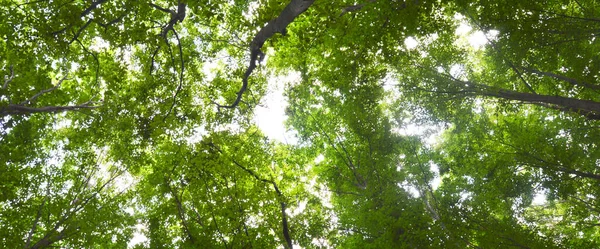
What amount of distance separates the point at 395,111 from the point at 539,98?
637 cm

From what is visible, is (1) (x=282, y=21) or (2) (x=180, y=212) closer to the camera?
(1) (x=282, y=21)

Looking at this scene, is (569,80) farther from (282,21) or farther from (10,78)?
(10,78)

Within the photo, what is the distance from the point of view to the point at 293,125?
13.2m

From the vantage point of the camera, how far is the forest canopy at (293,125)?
6.88 metres

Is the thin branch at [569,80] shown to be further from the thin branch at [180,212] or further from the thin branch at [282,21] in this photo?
the thin branch at [180,212]

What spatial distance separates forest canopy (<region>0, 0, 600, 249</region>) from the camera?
6875mm

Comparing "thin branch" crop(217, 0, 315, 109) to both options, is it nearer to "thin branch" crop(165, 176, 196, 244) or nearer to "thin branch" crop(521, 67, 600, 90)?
"thin branch" crop(165, 176, 196, 244)

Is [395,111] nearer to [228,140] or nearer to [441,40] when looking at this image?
[441,40]

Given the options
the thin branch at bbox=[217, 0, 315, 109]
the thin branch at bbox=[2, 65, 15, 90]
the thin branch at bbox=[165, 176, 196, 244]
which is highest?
the thin branch at bbox=[2, 65, 15, 90]

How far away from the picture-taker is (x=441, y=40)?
10430mm

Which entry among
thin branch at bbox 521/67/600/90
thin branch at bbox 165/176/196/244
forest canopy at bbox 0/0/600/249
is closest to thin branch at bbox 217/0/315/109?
forest canopy at bbox 0/0/600/249

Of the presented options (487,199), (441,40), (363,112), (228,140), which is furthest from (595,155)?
(228,140)

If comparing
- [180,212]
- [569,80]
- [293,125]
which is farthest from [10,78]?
[569,80]

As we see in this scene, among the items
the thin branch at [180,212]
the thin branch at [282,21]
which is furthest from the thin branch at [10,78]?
the thin branch at [282,21]
